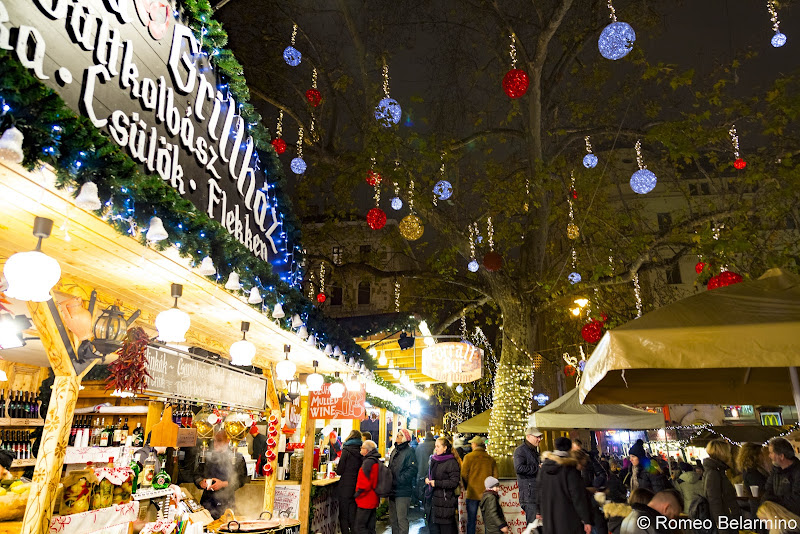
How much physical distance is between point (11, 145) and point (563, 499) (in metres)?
5.83

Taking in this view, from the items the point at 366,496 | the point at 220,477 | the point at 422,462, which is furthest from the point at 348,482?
the point at 422,462

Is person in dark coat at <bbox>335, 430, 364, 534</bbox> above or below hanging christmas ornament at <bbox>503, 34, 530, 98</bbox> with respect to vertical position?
below

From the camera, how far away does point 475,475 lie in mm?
8773

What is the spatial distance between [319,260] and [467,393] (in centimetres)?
958

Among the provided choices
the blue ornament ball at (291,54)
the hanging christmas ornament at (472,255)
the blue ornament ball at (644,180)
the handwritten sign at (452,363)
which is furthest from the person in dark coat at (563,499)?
the blue ornament ball at (291,54)

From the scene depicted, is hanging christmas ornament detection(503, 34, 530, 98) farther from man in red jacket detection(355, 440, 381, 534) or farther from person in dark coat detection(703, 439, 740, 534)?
man in red jacket detection(355, 440, 381, 534)

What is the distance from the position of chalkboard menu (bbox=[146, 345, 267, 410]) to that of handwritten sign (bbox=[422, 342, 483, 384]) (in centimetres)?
410

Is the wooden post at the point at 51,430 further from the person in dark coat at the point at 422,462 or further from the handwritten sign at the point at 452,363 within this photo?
the person in dark coat at the point at 422,462

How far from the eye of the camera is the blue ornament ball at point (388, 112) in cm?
991

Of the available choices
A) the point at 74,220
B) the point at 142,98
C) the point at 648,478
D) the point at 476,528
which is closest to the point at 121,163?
the point at 74,220

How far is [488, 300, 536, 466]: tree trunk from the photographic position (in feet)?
37.8

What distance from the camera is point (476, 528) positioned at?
904 cm

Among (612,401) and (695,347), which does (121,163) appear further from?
(612,401)

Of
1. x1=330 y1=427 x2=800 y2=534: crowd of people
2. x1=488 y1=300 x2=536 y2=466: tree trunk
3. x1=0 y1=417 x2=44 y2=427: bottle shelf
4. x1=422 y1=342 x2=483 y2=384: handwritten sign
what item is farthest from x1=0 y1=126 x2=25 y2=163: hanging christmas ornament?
x1=488 y1=300 x2=536 y2=466: tree trunk
